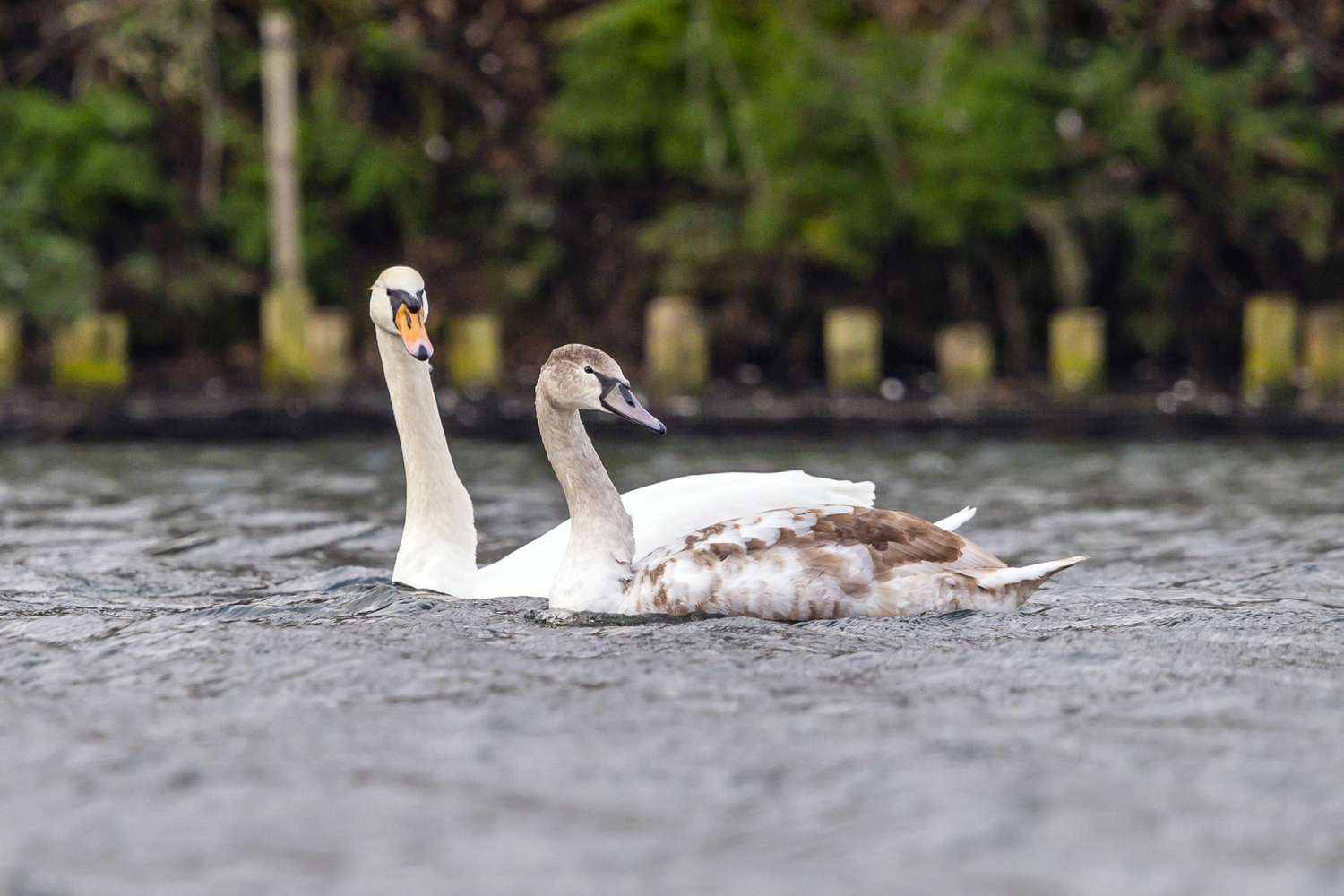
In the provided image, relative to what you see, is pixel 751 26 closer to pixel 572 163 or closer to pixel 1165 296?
pixel 572 163

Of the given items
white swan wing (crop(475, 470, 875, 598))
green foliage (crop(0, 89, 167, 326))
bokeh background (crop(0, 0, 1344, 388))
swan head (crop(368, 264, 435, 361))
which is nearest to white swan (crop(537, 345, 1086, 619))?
white swan wing (crop(475, 470, 875, 598))

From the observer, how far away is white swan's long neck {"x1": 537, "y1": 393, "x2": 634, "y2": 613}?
607 cm

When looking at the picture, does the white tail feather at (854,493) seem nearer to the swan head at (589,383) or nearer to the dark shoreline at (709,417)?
the swan head at (589,383)

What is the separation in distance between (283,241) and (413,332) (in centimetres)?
1021

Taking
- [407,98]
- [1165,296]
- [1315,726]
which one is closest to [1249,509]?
[1315,726]

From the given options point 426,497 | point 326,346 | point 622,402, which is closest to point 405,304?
point 426,497

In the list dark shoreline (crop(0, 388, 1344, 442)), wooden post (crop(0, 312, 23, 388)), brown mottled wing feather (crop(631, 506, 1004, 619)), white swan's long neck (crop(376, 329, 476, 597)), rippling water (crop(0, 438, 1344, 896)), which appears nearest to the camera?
rippling water (crop(0, 438, 1344, 896))

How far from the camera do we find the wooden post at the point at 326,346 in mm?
15234

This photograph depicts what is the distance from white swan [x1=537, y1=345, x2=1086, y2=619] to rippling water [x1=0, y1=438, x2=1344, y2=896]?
12 cm

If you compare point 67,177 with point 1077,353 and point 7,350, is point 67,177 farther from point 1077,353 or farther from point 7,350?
point 1077,353

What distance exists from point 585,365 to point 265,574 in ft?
6.61

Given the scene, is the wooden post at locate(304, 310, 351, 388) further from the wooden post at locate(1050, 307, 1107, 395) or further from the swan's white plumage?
the swan's white plumage

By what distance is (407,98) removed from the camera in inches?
803

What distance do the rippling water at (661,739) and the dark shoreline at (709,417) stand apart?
494 centimetres
